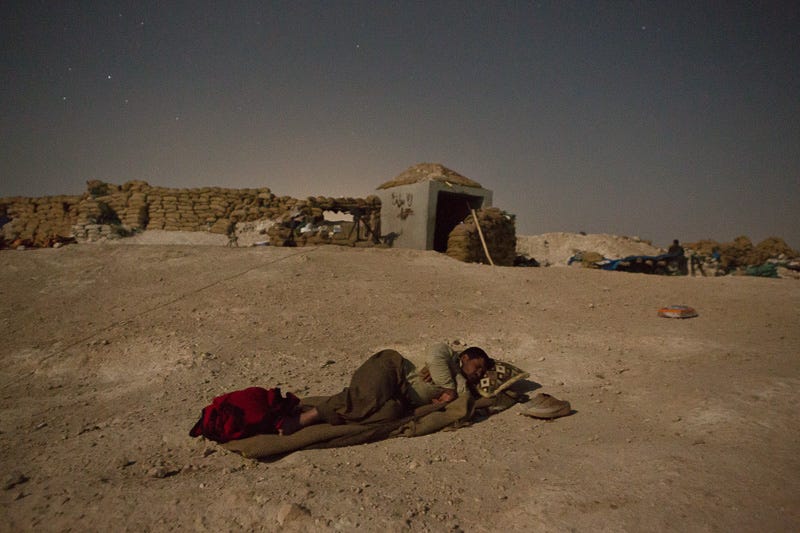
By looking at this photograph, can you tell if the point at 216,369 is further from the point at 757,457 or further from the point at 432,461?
the point at 757,457

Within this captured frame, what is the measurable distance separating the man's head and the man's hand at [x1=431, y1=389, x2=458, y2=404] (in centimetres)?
22

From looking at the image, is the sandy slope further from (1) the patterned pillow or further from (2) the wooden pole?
(2) the wooden pole

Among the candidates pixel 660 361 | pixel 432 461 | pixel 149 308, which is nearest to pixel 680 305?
pixel 660 361

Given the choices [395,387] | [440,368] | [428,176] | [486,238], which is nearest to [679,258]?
[486,238]

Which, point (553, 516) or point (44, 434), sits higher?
point (553, 516)

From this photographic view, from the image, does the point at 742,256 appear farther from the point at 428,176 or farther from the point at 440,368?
the point at 440,368

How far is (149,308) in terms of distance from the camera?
597 centimetres

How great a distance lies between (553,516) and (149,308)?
6.27 metres

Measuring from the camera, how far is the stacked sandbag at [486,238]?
990 cm

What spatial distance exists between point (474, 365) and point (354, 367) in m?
1.59

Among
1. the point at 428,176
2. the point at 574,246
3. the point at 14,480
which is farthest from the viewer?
the point at 574,246

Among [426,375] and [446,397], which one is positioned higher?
[426,375]

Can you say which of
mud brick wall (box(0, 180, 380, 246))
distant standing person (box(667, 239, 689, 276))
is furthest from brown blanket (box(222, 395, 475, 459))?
distant standing person (box(667, 239, 689, 276))

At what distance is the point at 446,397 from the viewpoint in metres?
3.17
